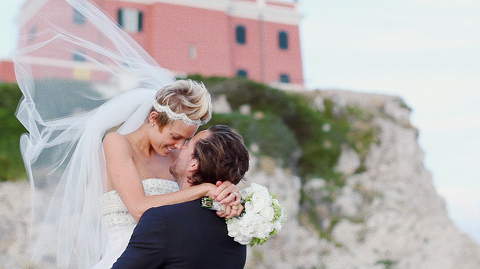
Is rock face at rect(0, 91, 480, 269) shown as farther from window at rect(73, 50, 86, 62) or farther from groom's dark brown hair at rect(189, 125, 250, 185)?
groom's dark brown hair at rect(189, 125, 250, 185)

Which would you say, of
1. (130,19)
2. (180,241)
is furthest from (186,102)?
(130,19)

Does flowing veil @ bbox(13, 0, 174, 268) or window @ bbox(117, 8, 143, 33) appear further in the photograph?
A: window @ bbox(117, 8, 143, 33)

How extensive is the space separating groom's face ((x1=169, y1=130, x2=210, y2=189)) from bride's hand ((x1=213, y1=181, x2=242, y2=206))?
18cm

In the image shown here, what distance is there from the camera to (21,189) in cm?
1282

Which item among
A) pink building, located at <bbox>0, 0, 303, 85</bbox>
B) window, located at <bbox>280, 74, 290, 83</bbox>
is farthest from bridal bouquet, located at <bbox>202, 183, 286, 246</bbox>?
window, located at <bbox>280, 74, 290, 83</bbox>

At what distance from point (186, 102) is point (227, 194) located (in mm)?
876

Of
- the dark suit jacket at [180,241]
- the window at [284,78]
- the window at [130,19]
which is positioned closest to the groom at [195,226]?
the dark suit jacket at [180,241]

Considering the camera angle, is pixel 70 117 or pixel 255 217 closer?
pixel 255 217

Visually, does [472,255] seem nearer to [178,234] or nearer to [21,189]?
[21,189]

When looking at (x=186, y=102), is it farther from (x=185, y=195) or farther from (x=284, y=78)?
(x=284, y=78)

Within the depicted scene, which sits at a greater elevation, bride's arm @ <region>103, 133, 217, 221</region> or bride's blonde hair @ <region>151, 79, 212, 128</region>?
bride's blonde hair @ <region>151, 79, 212, 128</region>

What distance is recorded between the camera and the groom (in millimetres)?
2230

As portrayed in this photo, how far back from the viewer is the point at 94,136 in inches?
133

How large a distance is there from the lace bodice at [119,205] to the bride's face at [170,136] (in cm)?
23
